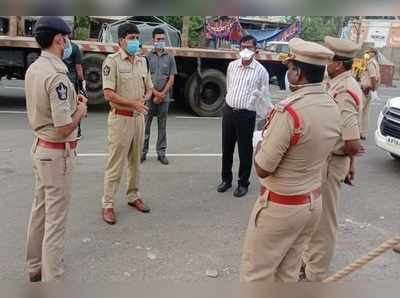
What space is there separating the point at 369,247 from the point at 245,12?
3821 mm

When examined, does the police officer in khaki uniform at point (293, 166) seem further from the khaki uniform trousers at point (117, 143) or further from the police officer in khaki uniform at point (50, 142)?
the khaki uniform trousers at point (117, 143)

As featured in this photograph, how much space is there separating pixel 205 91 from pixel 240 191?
5.40 metres

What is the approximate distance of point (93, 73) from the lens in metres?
9.58

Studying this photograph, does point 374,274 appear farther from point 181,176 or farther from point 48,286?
point 48,286

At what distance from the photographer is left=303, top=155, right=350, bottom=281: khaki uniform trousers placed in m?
3.12

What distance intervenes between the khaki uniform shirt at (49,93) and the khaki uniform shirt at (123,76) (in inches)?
53.3

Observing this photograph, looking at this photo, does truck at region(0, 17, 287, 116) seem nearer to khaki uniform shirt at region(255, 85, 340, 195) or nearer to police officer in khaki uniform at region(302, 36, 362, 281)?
police officer in khaki uniform at region(302, 36, 362, 281)

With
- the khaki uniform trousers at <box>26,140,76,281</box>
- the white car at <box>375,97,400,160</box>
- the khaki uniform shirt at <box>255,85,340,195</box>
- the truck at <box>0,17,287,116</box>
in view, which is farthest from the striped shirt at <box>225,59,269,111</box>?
the truck at <box>0,17,287,116</box>

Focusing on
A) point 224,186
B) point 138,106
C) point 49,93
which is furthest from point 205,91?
point 49,93

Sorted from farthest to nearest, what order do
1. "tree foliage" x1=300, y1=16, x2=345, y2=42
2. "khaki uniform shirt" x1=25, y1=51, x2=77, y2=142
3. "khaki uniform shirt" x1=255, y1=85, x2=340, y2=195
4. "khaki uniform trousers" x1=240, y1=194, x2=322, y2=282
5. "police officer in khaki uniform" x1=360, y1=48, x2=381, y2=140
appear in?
1. "police officer in khaki uniform" x1=360, y1=48, x2=381, y2=140
2. "khaki uniform shirt" x1=25, y1=51, x2=77, y2=142
3. "khaki uniform trousers" x1=240, y1=194, x2=322, y2=282
4. "khaki uniform shirt" x1=255, y1=85, x2=340, y2=195
5. "tree foliage" x1=300, y1=16, x2=345, y2=42

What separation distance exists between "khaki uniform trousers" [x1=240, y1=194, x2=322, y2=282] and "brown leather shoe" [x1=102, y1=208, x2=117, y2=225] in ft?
6.52

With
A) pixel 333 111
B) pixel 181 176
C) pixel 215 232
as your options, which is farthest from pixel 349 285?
pixel 181 176

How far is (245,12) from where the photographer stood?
58cm

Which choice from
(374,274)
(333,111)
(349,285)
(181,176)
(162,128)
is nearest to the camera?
(349,285)
